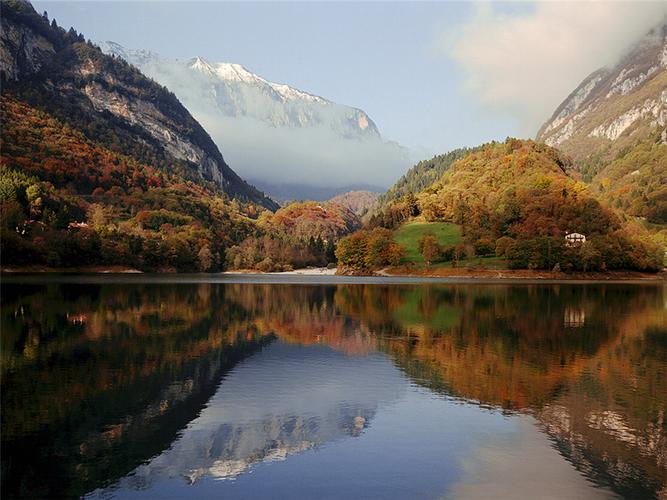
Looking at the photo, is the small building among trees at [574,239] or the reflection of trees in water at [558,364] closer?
the reflection of trees in water at [558,364]

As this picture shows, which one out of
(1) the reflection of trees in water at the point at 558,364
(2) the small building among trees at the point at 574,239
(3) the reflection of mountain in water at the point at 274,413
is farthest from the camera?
(2) the small building among trees at the point at 574,239

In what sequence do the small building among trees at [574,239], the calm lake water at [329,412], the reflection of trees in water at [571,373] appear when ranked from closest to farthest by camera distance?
the calm lake water at [329,412] → the reflection of trees in water at [571,373] → the small building among trees at [574,239]

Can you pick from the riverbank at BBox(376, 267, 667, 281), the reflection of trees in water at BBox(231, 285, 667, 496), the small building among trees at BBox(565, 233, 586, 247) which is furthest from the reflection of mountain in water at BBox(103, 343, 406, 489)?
the small building among trees at BBox(565, 233, 586, 247)

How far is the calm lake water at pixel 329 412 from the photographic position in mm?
18297

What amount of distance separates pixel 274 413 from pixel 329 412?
2342mm

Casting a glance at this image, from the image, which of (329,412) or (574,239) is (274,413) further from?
(574,239)

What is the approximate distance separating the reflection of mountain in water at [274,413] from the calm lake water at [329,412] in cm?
10

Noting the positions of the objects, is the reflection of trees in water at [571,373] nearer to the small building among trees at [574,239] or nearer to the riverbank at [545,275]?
the riverbank at [545,275]

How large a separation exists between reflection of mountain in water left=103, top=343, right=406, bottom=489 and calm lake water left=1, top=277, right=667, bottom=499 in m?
0.10

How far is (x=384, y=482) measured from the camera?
18.0m

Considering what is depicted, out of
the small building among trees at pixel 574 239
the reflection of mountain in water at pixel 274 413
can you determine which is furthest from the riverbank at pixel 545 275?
the reflection of mountain in water at pixel 274 413

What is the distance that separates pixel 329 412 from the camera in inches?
1023

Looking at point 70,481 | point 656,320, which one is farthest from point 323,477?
point 656,320

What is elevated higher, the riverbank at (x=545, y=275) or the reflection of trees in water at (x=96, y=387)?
the riverbank at (x=545, y=275)
